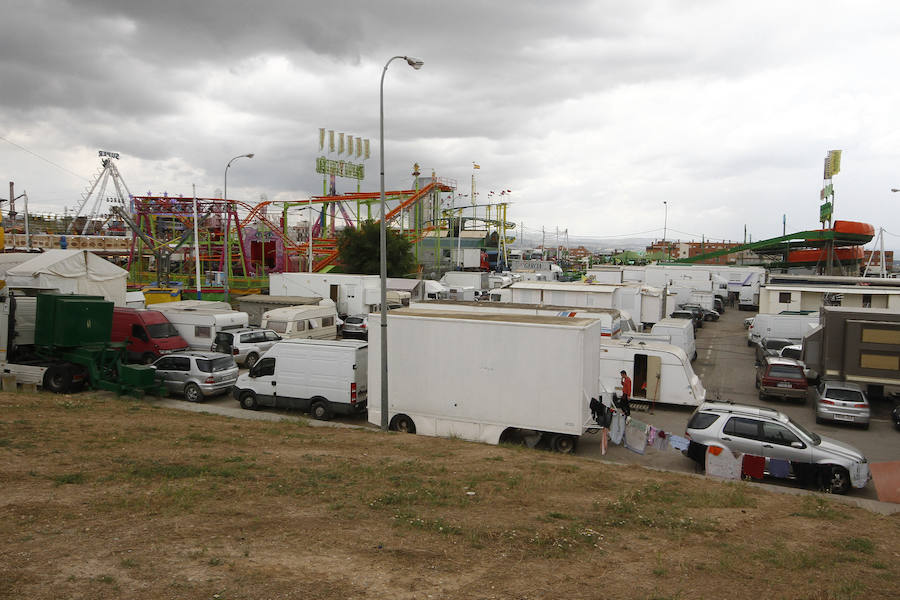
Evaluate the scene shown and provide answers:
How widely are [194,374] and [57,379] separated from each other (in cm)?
395

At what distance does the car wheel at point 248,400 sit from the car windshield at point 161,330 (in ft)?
20.4

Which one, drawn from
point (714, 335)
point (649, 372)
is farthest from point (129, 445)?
point (714, 335)

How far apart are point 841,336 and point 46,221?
4839 inches

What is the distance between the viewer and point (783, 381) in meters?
18.9

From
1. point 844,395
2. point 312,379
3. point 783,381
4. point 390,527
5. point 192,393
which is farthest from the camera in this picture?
point 783,381

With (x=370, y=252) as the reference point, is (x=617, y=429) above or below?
below

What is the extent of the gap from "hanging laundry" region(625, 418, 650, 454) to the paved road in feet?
1.14

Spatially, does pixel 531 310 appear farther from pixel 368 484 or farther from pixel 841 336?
pixel 368 484

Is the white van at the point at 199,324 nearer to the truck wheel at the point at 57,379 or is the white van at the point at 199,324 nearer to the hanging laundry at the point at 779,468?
the truck wheel at the point at 57,379

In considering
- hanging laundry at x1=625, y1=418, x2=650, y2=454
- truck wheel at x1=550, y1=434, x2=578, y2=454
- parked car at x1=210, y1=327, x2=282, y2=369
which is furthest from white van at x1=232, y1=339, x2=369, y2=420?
hanging laundry at x1=625, y1=418, x2=650, y2=454

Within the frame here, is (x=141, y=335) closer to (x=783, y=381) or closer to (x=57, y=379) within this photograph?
(x=57, y=379)

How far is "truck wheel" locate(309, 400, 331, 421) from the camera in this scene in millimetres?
15508

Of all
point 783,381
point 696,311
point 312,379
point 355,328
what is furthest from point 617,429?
point 696,311

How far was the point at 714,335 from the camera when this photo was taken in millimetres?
33781
